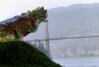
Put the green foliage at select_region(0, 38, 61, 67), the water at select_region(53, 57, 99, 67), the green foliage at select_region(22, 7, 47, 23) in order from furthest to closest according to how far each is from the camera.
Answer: the water at select_region(53, 57, 99, 67)
the green foliage at select_region(22, 7, 47, 23)
the green foliage at select_region(0, 38, 61, 67)

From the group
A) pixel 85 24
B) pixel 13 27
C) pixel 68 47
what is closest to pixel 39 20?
pixel 13 27

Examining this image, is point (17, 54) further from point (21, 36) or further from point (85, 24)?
point (85, 24)

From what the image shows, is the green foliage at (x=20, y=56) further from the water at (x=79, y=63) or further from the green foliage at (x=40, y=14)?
the green foliage at (x=40, y=14)

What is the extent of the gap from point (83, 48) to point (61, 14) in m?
21.4

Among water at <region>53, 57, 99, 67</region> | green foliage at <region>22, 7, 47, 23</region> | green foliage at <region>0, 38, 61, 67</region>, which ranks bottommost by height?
water at <region>53, 57, 99, 67</region>

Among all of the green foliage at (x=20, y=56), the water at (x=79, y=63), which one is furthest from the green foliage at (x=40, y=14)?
the green foliage at (x=20, y=56)

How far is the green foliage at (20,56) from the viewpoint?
9500 millimetres

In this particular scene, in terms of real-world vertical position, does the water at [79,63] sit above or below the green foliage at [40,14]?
below

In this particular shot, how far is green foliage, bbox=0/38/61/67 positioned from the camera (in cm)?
950

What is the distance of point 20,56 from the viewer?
9602 mm

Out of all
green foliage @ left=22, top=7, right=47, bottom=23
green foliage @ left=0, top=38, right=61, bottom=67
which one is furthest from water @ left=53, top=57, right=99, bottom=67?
green foliage @ left=0, top=38, right=61, bottom=67

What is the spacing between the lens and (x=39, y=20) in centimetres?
1981

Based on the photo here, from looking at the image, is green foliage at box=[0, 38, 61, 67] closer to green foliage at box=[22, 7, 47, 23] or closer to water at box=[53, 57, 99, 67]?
water at box=[53, 57, 99, 67]

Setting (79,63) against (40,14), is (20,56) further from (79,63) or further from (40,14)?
(79,63)
